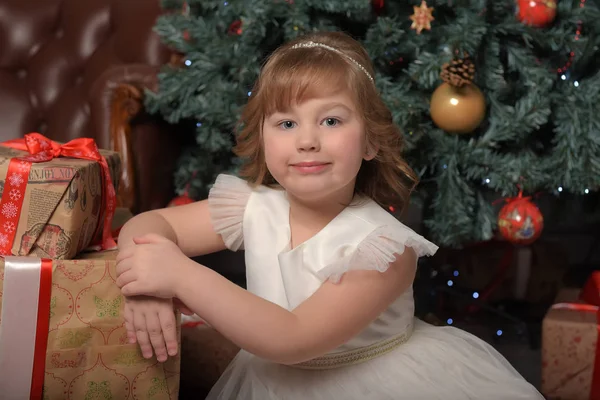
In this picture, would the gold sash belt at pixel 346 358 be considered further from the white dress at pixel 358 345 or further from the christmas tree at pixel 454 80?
the christmas tree at pixel 454 80

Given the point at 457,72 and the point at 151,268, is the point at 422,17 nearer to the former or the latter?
the point at 457,72

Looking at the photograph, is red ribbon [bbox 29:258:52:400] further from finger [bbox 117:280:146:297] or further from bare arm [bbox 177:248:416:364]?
bare arm [bbox 177:248:416:364]

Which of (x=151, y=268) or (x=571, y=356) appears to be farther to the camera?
(x=571, y=356)

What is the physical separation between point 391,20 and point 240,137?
0.95m

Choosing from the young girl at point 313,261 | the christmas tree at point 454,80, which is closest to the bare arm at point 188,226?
the young girl at point 313,261

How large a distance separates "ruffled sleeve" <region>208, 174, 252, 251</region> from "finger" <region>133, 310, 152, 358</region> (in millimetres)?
311

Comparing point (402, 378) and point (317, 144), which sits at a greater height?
point (317, 144)

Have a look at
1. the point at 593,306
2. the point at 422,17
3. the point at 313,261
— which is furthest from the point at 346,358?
the point at 422,17

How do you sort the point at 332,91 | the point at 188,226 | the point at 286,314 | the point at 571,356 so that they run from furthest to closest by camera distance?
the point at 571,356 → the point at 188,226 → the point at 332,91 → the point at 286,314

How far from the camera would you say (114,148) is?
2.35m

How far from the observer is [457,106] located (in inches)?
→ 87.8

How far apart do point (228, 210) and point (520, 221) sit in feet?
3.75

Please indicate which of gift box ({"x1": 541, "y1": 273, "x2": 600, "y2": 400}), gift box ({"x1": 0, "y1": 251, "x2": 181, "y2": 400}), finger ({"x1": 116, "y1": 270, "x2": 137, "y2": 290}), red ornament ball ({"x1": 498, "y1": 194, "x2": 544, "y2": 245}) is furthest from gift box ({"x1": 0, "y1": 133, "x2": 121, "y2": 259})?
red ornament ball ({"x1": 498, "y1": 194, "x2": 544, "y2": 245})

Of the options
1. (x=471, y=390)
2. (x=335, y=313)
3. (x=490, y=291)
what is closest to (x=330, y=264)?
(x=335, y=313)
